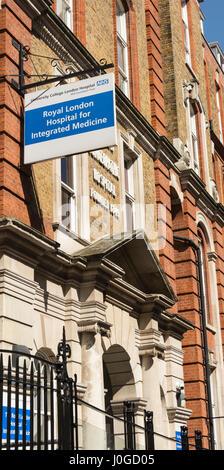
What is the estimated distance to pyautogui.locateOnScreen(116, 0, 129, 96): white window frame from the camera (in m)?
20.0

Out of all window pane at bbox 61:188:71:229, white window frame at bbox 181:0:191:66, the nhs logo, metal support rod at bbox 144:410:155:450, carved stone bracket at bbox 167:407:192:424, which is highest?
white window frame at bbox 181:0:191:66

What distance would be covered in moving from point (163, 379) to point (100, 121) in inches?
323

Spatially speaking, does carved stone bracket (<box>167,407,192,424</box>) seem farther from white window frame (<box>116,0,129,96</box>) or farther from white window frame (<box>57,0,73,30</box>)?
white window frame (<box>57,0,73,30</box>)

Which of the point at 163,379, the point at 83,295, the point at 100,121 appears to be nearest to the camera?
the point at 100,121

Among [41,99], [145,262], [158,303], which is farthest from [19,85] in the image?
[158,303]

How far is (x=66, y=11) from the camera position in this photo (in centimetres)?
1709

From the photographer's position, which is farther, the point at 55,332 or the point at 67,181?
the point at 67,181

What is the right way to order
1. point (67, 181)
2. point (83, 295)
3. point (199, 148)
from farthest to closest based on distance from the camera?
point (199, 148) < point (67, 181) < point (83, 295)

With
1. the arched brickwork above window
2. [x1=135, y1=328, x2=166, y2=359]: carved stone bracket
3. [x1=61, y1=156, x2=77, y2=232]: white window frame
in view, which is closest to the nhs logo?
[x1=61, y1=156, x2=77, y2=232]: white window frame

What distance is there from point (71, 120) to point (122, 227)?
17.2 ft

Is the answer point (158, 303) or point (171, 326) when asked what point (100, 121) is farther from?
point (171, 326)

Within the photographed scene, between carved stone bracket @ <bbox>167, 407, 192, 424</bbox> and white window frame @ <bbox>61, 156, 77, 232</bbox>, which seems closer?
white window frame @ <bbox>61, 156, 77, 232</bbox>

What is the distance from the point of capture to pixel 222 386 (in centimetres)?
2428

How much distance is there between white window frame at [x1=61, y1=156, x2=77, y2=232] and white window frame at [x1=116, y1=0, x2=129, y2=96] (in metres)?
4.89
